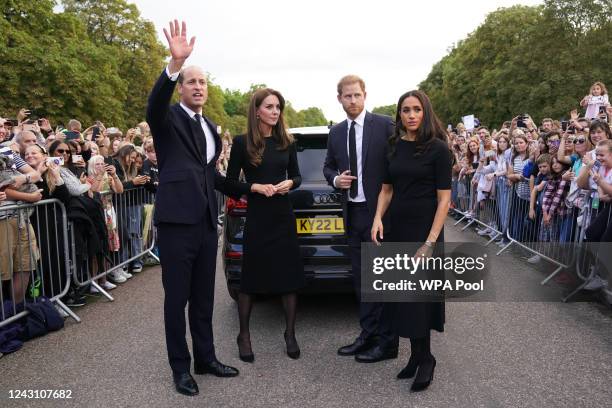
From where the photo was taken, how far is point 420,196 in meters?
3.87

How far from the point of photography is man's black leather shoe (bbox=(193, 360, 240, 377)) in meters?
4.16

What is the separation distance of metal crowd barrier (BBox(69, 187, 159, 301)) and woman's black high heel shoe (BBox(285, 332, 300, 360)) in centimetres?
273

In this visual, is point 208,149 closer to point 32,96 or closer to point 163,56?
point 32,96

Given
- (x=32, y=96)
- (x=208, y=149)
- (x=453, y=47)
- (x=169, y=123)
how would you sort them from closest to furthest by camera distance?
1. (x=169, y=123)
2. (x=208, y=149)
3. (x=32, y=96)
4. (x=453, y=47)

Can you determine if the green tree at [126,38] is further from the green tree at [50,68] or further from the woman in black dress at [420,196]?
the woman in black dress at [420,196]

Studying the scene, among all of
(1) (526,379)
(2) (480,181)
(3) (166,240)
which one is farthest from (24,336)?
(2) (480,181)

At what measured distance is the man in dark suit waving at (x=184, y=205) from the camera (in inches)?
150

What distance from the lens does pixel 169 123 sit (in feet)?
12.3

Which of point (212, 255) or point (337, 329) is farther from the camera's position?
point (337, 329)

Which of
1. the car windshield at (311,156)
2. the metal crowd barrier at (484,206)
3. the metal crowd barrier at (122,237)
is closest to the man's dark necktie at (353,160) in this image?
the car windshield at (311,156)

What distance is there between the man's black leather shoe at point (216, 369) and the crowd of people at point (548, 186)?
13.8ft

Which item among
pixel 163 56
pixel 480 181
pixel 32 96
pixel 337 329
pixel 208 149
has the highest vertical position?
pixel 163 56

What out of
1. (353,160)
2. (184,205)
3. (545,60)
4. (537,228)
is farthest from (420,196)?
(545,60)

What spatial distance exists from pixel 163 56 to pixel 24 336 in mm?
47060
